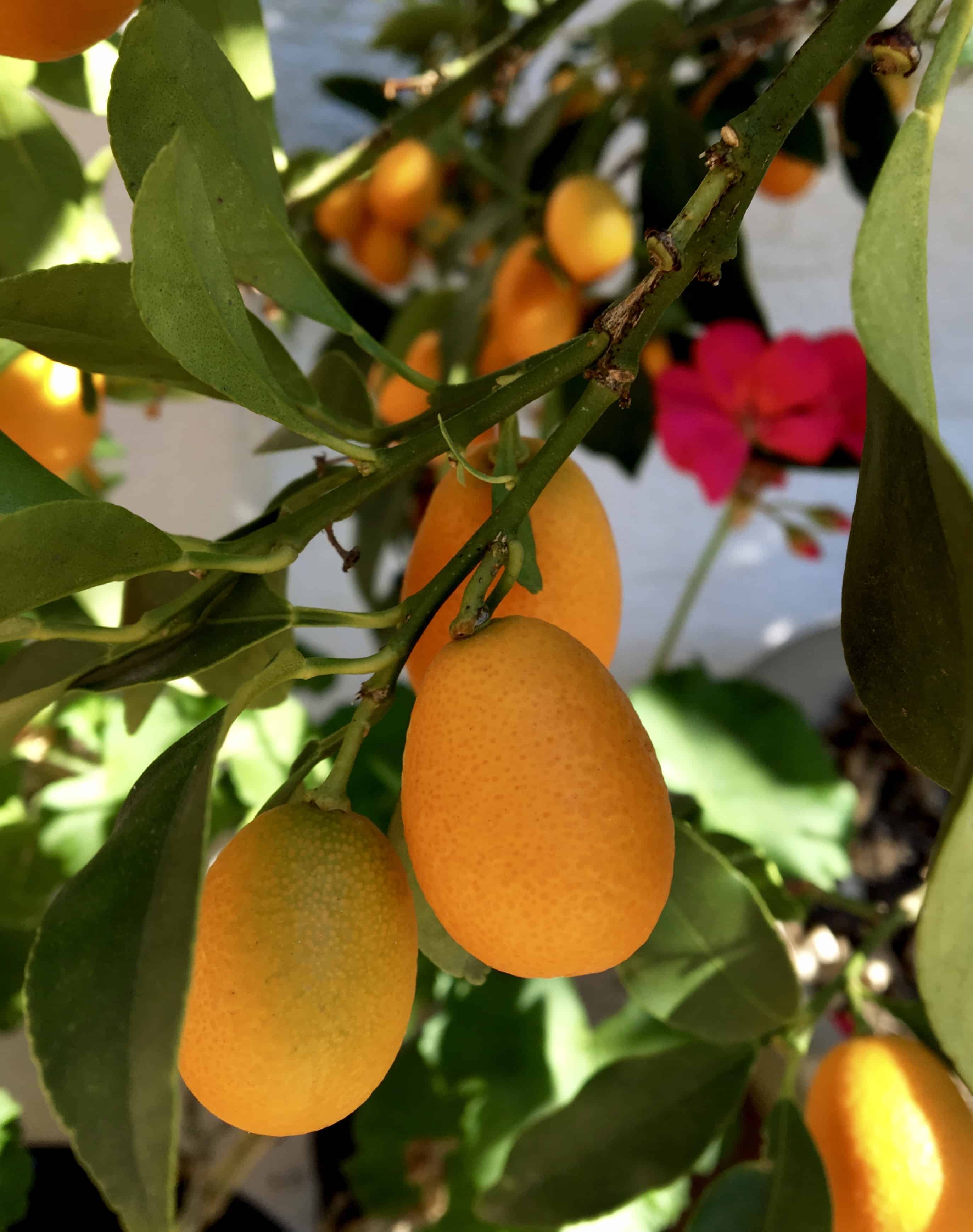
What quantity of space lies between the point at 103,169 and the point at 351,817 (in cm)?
28

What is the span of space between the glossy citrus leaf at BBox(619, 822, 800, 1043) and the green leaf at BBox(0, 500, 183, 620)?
19 cm

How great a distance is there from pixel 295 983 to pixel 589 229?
37 cm

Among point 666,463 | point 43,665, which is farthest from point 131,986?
point 666,463

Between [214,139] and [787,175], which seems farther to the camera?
[787,175]

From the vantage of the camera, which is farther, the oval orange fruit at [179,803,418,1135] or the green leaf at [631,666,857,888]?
the green leaf at [631,666,857,888]

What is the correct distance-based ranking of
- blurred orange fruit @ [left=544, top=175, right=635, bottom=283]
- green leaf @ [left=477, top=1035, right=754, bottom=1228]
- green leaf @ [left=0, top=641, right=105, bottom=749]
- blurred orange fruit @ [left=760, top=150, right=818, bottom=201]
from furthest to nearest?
blurred orange fruit @ [left=760, top=150, right=818, bottom=201]
blurred orange fruit @ [left=544, top=175, right=635, bottom=283]
green leaf @ [left=477, top=1035, right=754, bottom=1228]
green leaf @ [left=0, top=641, right=105, bottom=749]

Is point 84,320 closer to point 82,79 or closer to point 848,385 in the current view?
point 82,79

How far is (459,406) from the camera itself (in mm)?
210

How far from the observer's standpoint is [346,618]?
0.18 metres

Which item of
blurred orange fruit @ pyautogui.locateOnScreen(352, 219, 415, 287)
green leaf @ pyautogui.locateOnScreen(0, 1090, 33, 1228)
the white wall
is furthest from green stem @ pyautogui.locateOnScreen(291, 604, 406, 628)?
the white wall

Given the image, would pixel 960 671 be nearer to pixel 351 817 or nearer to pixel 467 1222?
pixel 351 817

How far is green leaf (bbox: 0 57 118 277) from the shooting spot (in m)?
0.28

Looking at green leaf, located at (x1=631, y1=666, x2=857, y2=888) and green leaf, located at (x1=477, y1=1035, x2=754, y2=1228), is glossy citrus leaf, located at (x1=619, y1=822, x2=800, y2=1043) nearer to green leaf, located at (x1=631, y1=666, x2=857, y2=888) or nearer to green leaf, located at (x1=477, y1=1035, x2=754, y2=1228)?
green leaf, located at (x1=477, y1=1035, x2=754, y2=1228)

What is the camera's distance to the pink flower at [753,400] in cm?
55
